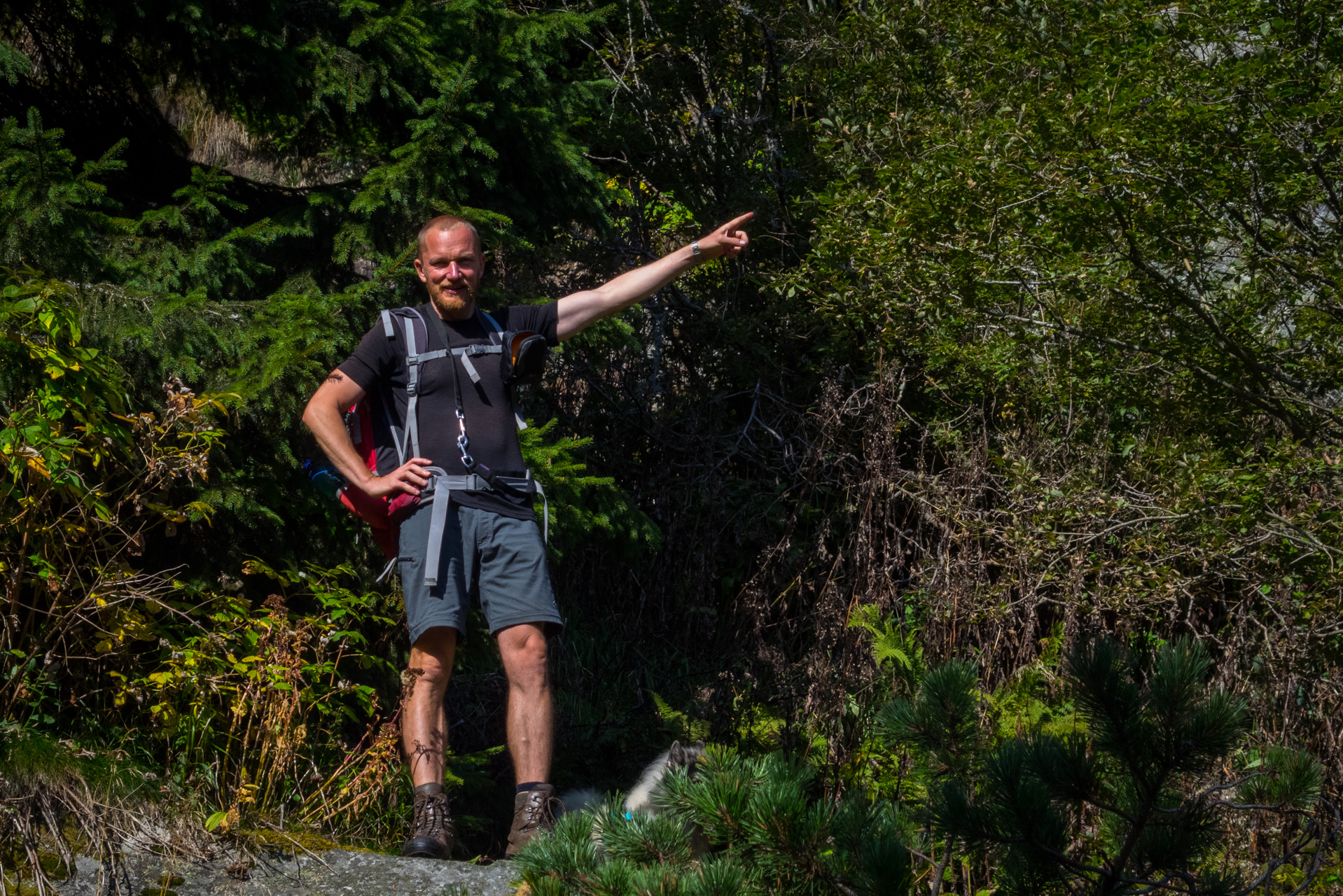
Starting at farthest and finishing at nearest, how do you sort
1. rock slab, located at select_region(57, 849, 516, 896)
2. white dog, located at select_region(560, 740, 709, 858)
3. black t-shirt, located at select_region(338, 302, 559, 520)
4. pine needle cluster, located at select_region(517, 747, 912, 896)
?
black t-shirt, located at select_region(338, 302, 559, 520) < white dog, located at select_region(560, 740, 709, 858) < rock slab, located at select_region(57, 849, 516, 896) < pine needle cluster, located at select_region(517, 747, 912, 896)

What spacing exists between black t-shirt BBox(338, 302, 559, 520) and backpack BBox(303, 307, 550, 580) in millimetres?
22

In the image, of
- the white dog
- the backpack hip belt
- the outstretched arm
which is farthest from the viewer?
the outstretched arm

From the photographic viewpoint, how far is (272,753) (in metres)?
3.76

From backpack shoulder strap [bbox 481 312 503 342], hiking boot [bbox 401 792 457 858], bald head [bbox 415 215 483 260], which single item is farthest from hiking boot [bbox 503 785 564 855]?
bald head [bbox 415 215 483 260]

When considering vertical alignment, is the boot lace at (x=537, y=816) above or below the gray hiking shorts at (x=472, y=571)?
below

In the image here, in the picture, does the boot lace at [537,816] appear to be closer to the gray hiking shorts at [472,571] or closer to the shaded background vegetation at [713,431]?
the gray hiking shorts at [472,571]

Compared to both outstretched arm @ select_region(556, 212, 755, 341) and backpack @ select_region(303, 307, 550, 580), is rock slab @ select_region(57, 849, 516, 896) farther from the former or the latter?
outstretched arm @ select_region(556, 212, 755, 341)

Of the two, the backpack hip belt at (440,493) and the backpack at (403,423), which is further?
the backpack at (403,423)

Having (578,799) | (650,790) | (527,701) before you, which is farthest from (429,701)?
(578,799)

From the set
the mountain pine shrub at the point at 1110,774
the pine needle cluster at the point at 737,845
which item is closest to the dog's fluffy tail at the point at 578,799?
the pine needle cluster at the point at 737,845

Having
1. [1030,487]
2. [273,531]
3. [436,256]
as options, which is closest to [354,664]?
[273,531]

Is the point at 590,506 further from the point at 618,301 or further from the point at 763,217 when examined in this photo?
the point at 763,217

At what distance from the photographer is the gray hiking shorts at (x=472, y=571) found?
3.55 meters

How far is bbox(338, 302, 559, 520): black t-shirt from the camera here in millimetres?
3643
